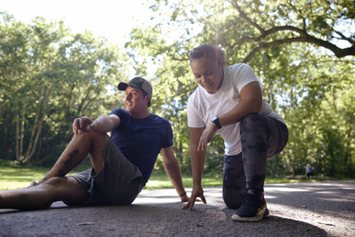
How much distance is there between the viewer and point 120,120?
3.10 meters

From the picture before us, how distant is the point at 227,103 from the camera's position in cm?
287

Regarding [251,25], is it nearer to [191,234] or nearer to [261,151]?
[261,151]

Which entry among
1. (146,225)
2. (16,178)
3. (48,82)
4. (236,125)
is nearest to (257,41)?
(236,125)

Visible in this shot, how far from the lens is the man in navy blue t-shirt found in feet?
8.43

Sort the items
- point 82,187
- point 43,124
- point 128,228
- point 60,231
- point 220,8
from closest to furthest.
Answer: point 60,231 < point 128,228 < point 82,187 < point 220,8 < point 43,124

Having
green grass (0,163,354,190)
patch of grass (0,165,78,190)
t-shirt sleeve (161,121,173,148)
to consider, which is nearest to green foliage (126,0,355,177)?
green grass (0,163,354,190)

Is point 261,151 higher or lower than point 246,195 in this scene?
higher

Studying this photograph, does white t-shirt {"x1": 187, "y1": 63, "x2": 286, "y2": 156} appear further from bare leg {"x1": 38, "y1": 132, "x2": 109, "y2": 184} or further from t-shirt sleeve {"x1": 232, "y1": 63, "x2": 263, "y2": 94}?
bare leg {"x1": 38, "y1": 132, "x2": 109, "y2": 184}

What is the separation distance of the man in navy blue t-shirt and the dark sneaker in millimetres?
1185

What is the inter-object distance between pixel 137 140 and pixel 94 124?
1.91ft

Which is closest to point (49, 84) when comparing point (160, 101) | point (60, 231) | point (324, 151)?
point (160, 101)

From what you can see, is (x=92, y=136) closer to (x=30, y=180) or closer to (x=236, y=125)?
(x=236, y=125)

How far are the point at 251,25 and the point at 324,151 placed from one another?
13367 millimetres

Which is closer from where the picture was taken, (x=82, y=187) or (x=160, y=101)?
(x=82, y=187)
